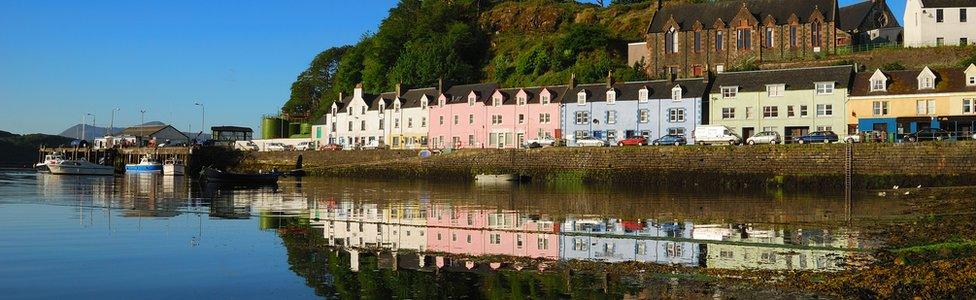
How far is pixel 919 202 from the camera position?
35.5 meters

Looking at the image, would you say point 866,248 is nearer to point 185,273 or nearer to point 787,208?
point 185,273

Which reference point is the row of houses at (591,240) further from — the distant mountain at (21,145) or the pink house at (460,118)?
the distant mountain at (21,145)

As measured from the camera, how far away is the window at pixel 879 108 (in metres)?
62.4

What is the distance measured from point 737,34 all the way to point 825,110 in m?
18.1

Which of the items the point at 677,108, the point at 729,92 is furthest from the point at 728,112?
the point at 677,108

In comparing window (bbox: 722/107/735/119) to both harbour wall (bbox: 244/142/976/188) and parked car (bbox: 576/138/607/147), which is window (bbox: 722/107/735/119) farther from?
harbour wall (bbox: 244/142/976/188)

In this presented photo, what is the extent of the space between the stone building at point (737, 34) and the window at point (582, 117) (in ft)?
31.3

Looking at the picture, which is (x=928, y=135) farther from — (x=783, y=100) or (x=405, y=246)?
(x=405, y=246)

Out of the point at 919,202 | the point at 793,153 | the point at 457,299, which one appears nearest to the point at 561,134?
the point at 793,153

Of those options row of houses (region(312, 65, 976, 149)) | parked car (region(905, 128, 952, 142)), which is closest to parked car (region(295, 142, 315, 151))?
row of houses (region(312, 65, 976, 149))

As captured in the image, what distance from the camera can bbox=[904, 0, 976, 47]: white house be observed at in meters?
73.3

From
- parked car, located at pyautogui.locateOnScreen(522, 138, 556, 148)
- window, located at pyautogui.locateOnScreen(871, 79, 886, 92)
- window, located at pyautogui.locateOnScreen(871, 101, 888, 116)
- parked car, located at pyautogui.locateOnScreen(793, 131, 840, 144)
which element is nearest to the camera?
parked car, located at pyautogui.locateOnScreen(793, 131, 840, 144)

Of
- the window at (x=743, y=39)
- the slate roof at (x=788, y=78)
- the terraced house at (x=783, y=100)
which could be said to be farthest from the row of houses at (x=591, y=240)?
the window at (x=743, y=39)

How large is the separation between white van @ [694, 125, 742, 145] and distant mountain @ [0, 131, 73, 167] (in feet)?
375
